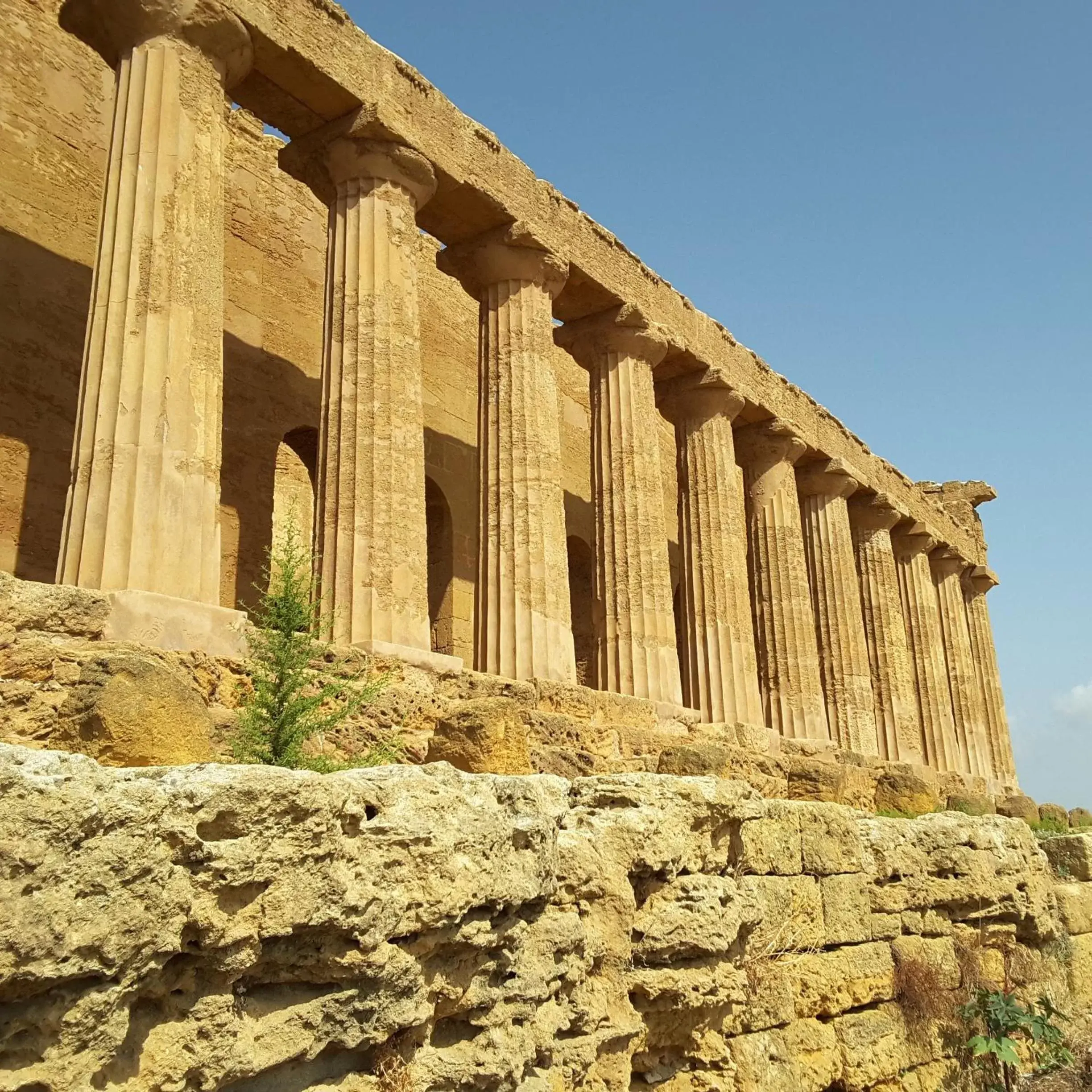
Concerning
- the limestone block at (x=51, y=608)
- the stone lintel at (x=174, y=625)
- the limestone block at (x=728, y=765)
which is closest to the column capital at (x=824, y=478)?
the limestone block at (x=728, y=765)

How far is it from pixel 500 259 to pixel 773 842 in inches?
321

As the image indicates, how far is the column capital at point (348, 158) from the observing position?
33.5 feet

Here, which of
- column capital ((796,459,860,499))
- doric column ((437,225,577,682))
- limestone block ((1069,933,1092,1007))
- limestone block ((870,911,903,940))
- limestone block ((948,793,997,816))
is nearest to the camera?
limestone block ((870,911,903,940))

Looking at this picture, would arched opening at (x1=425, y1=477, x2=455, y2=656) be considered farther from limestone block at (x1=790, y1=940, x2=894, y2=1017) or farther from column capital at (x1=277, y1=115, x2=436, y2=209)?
limestone block at (x1=790, y1=940, x2=894, y2=1017)

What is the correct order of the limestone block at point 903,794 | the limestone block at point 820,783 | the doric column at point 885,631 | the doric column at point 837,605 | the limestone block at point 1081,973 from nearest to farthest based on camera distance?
1. the limestone block at point 1081,973
2. the limestone block at point 820,783
3. the limestone block at point 903,794
4. the doric column at point 837,605
5. the doric column at point 885,631

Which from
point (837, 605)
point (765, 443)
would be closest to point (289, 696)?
point (765, 443)

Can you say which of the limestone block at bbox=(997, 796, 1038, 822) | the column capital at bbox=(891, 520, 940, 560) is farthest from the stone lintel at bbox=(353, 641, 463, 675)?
the column capital at bbox=(891, 520, 940, 560)

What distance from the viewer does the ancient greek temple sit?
8.04 m

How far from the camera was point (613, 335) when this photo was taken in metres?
13.7

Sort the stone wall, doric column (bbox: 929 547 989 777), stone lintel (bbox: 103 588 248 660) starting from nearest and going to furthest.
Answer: the stone wall < stone lintel (bbox: 103 588 248 660) < doric column (bbox: 929 547 989 777)

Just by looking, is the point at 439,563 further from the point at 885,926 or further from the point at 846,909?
the point at 846,909

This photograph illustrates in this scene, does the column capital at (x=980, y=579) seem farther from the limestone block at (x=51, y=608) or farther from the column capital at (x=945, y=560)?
the limestone block at (x=51, y=608)

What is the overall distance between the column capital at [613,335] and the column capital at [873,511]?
733 centimetres

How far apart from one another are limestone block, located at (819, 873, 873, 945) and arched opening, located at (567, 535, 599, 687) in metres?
11.8
